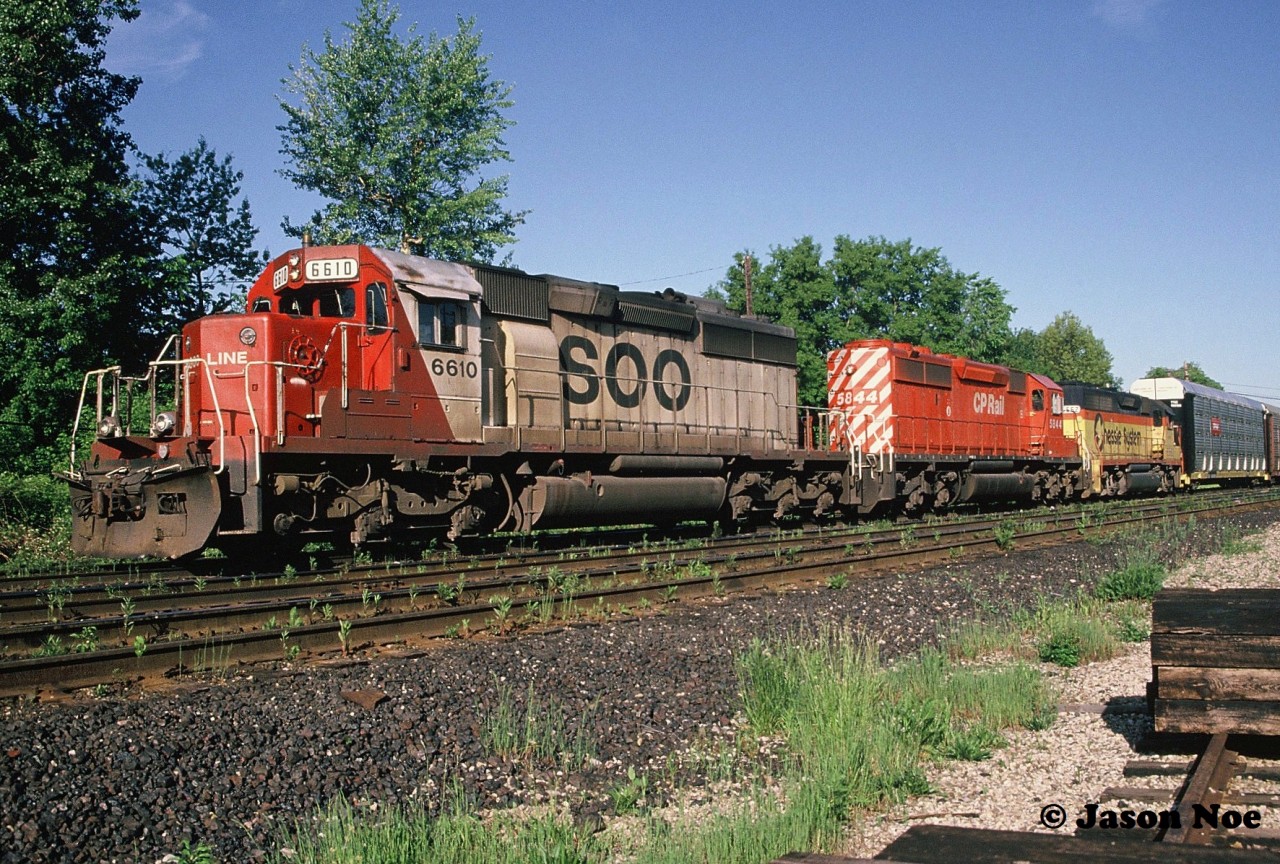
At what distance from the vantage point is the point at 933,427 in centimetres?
2172

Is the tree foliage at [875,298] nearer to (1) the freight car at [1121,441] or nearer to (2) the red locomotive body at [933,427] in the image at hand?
(1) the freight car at [1121,441]

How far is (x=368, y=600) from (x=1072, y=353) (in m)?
87.3

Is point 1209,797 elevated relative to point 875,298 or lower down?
lower down

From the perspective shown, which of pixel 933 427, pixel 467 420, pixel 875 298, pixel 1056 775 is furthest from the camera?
pixel 875 298

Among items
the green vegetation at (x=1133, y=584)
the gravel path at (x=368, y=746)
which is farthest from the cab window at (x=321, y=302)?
the green vegetation at (x=1133, y=584)

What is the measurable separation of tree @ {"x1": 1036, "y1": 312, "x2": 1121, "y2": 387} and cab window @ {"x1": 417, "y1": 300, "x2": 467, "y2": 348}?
250 feet

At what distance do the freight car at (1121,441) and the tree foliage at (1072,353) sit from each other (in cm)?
4919

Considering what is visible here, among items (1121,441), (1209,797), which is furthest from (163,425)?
(1121,441)

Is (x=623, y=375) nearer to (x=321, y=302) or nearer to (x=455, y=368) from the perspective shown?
(x=455, y=368)

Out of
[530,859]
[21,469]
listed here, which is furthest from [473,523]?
[21,469]

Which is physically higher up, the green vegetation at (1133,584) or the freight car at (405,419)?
the freight car at (405,419)

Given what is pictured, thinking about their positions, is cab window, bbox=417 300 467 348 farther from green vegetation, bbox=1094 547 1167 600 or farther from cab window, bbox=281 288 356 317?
green vegetation, bbox=1094 547 1167 600

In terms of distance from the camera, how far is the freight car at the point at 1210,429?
3528 cm

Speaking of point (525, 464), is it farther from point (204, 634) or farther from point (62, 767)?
point (62, 767)
